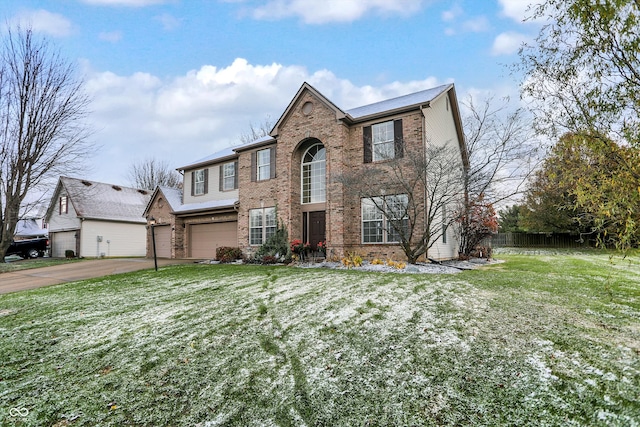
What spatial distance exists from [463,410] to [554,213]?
30496 millimetres

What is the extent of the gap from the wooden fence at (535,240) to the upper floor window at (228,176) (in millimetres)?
23288

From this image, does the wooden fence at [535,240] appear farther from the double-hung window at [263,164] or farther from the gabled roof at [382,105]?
the double-hung window at [263,164]

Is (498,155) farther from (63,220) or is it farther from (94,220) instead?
(63,220)

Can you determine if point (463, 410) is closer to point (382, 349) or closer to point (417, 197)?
point (382, 349)

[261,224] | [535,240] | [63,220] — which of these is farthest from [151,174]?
[535,240]

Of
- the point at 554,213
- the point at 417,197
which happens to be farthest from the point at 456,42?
the point at 554,213

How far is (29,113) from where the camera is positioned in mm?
17969

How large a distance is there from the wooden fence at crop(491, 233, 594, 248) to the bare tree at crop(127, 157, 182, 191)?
112ft

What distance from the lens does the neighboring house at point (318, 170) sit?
12523mm

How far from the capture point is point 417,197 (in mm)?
11594

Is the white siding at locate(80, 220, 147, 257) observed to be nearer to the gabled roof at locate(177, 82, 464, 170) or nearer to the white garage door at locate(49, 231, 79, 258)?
the white garage door at locate(49, 231, 79, 258)

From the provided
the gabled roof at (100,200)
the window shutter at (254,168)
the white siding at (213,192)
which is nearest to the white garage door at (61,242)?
the gabled roof at (100,200)

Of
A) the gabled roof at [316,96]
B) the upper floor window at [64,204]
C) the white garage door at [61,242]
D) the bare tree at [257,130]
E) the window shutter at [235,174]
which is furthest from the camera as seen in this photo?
the bare tree at [257,130]

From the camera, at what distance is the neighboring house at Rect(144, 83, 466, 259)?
12.5 m
